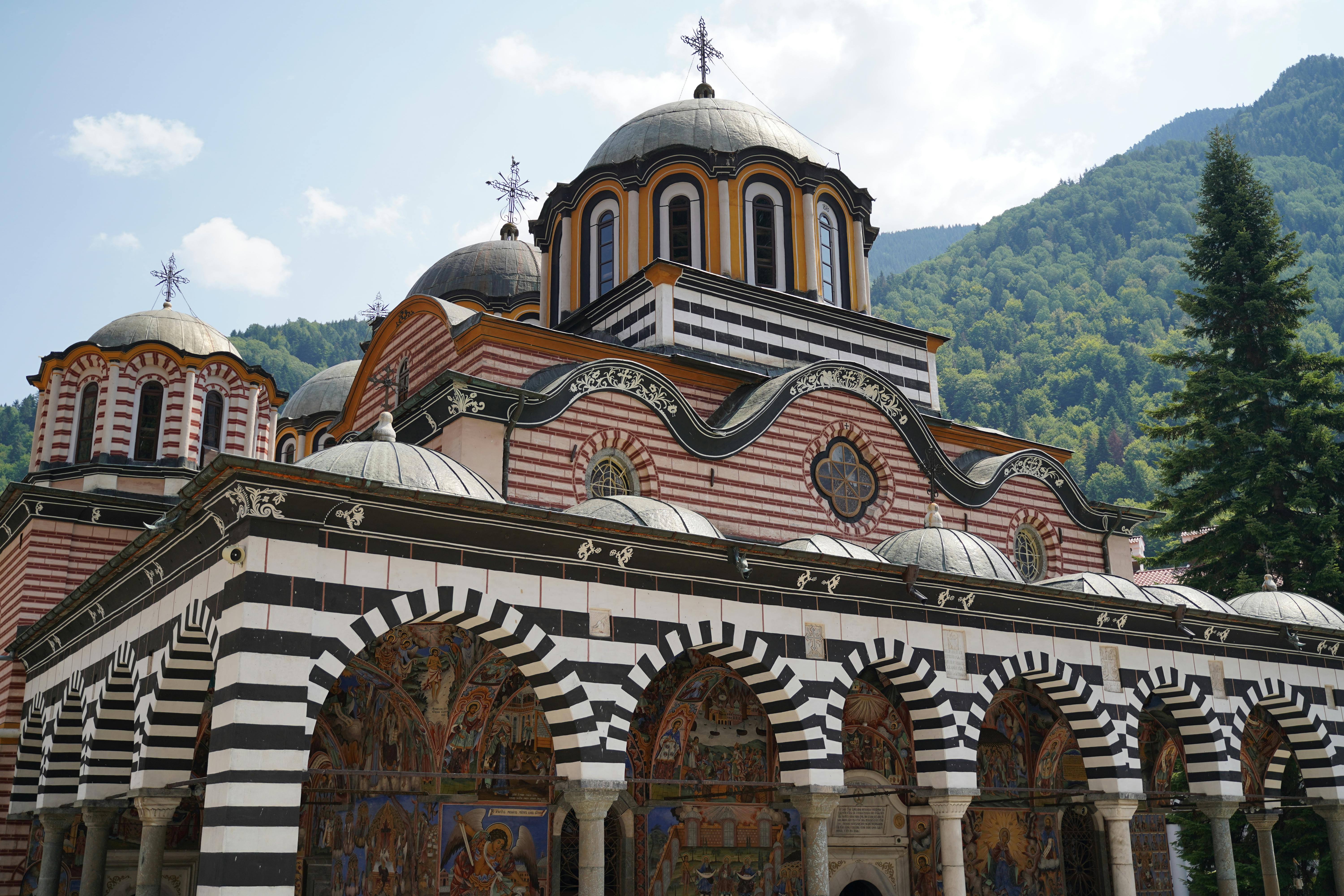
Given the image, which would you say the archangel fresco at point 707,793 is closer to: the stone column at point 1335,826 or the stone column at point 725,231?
the stone column at point 725,231

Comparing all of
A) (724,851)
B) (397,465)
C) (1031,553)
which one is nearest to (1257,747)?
(1031,553)

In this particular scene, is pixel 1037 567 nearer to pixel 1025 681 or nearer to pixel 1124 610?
pixel 1025 681

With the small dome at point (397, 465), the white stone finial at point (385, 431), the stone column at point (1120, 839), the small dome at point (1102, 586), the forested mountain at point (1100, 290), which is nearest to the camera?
the small dome at point (397, 465)

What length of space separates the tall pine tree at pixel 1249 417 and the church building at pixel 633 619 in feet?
15.1

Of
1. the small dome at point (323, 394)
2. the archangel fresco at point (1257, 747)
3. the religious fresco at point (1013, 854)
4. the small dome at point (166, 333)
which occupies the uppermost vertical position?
the small dome at point (323, 394)

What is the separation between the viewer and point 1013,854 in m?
18.9

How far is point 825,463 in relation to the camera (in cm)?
1902

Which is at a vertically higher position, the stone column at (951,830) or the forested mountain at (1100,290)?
the forested mountain at (1100,290)

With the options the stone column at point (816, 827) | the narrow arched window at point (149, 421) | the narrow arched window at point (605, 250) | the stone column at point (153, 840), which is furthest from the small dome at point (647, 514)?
the narrow arched window at point (149, 421)

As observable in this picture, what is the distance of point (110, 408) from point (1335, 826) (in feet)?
75.5

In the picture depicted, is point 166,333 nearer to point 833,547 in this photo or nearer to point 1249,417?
point 833,547

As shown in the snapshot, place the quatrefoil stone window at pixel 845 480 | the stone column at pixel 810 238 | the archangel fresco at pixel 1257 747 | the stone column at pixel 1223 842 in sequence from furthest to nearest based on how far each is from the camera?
the stone column at pixel 810 238 → the archangel fresco at pixel 1257 747 → the quatrefoil stone window at pixel 845 480 → the stone column at pixel 1223 842

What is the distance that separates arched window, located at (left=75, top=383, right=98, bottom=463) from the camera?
2316 centimetres

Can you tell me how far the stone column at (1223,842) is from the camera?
16.3 metres
